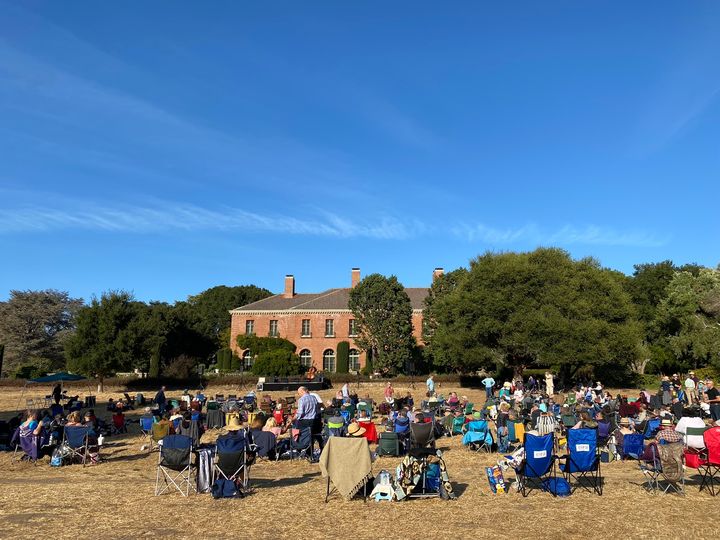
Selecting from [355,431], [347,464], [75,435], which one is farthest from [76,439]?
[347,464]

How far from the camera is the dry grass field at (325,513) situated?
24.3 feet

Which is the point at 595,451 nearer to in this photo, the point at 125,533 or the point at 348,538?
the point at 348,538

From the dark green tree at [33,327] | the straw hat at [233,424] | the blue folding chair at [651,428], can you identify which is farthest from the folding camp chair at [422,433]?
the dark green tree at [33,327]

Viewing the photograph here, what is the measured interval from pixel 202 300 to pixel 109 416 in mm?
59189

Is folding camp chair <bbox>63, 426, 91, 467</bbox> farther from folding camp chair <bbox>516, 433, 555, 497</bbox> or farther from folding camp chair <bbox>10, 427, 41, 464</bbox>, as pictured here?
folding camp chair <bbox>516, 433, 555, 497</bbox>

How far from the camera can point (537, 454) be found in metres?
9.20

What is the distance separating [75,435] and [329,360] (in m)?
43.8

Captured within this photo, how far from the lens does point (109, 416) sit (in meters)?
23.2

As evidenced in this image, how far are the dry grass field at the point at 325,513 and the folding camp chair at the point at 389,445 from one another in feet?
8.03

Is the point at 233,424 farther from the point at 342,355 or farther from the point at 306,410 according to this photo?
the point at 342,355

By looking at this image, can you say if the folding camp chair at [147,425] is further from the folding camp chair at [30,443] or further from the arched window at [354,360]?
the arched window at [354,360]

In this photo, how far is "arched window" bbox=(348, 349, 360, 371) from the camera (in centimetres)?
5541

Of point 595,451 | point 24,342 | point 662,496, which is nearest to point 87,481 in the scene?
point 595,451

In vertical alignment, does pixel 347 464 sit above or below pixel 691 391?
below
